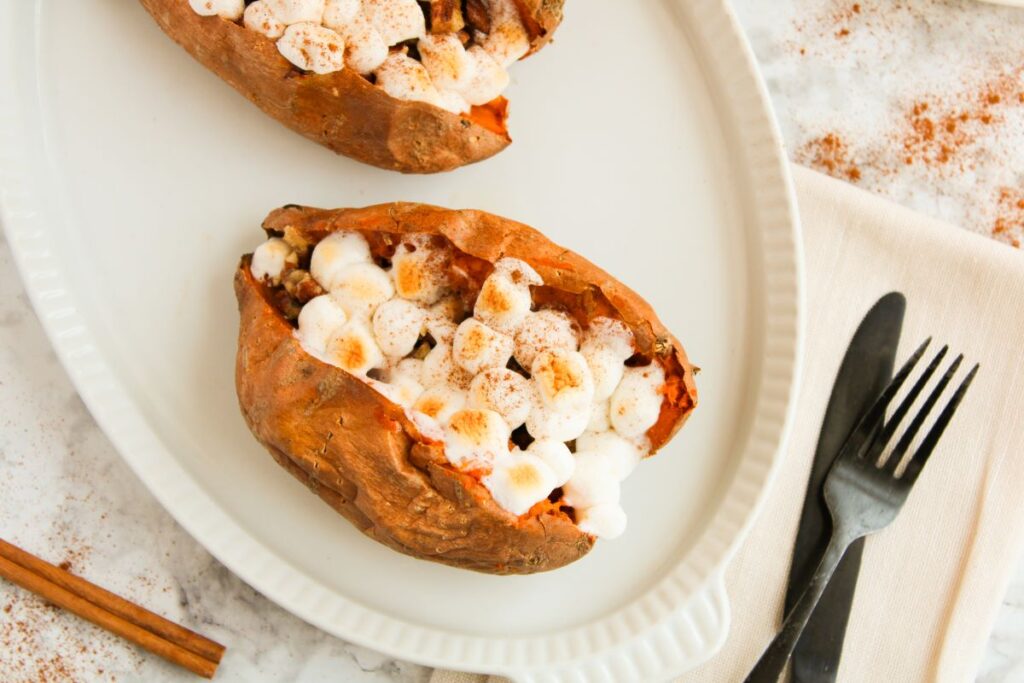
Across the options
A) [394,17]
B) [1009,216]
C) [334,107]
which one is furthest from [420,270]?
[1009,216]

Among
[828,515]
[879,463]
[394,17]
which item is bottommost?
[828,515]

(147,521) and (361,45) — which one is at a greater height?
(361,45)

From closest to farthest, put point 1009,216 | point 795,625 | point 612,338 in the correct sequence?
1. point 612,338
2. point 795,625
3. point 1009,216

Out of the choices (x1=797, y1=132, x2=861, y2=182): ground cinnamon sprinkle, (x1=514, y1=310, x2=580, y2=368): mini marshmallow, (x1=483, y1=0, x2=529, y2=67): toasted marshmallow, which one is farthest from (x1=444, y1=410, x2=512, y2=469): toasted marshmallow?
(x1=797, y1=132, x2=861, y2=182): ground cinnamon sprinkle

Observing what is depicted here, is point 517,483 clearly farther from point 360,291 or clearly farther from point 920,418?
point 920,418

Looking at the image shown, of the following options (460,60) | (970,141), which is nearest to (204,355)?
(460,60)

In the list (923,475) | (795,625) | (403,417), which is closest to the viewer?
(403,417)

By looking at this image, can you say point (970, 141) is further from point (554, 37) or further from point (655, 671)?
point (655, 671)
